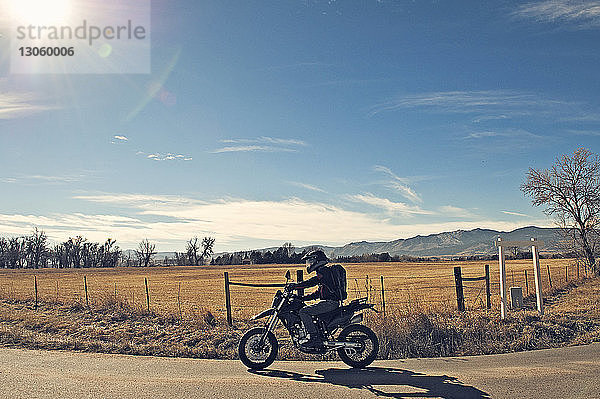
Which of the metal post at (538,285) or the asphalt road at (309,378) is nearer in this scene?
the asphalt road at (309,378)

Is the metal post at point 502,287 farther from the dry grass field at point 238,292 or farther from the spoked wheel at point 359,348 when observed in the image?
the spoked wheel at point 359,348

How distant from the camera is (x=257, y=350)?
872 cm

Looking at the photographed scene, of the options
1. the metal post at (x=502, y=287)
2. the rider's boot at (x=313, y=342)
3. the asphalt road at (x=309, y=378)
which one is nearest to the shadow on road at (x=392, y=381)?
the asphalt road at (x=309, y=378)

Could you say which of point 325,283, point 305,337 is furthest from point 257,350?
point 325,283

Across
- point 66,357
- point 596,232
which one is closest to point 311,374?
point 66,357

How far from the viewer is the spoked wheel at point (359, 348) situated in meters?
8.59

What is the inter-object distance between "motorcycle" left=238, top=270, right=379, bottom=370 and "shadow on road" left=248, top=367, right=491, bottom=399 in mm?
239

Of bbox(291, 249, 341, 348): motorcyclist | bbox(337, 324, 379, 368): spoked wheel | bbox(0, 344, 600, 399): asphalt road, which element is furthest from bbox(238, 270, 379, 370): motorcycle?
bbox(0, 344, 600, 399): asphalt road

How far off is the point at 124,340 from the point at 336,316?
5512 mm

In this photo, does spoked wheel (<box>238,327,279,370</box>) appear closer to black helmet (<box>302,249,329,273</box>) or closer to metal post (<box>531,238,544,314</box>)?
black helmet (<box>302,249,329,273</box>)

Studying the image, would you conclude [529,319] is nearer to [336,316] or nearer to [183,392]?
[336,316]

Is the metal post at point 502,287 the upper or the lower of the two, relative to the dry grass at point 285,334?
upper

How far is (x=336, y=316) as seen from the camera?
8.84 metres

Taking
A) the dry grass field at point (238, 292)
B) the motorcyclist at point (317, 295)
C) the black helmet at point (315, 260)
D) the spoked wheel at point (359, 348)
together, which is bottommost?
the dry grass field at point (238, 292)
